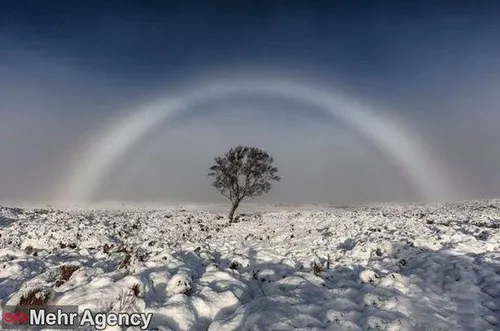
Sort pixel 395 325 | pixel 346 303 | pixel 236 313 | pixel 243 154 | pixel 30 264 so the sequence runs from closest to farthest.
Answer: pixel 395 325 < pixel 236 313 < pixel 346 303 < pixel 30 264 < pixel 243 154

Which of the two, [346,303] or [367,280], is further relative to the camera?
[367,280]

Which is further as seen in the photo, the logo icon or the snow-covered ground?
the snow-covered ground

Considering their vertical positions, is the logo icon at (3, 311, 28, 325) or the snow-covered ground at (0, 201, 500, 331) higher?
the snow-covered ground at (0, 201, 500, 331)

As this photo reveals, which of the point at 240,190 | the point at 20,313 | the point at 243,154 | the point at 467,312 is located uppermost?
the point at 243,154

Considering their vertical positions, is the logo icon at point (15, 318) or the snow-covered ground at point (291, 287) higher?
the snow-covered ground at point (291, 287)

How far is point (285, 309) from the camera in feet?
22.5

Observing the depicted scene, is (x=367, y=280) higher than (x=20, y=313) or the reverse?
higher

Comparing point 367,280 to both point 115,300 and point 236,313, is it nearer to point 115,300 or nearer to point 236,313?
point 236,313

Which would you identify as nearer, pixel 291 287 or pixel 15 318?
pixel 15 318

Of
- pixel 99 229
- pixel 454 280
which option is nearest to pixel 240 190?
pixel 99 229

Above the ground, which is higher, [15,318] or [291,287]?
[291,287]

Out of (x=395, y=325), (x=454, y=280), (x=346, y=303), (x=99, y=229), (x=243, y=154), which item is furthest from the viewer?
(x=243, y=154)

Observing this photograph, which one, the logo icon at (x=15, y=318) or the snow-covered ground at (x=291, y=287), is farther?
the snow-covered ground at (x=291, y=287)

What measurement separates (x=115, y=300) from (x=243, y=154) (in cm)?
3772
